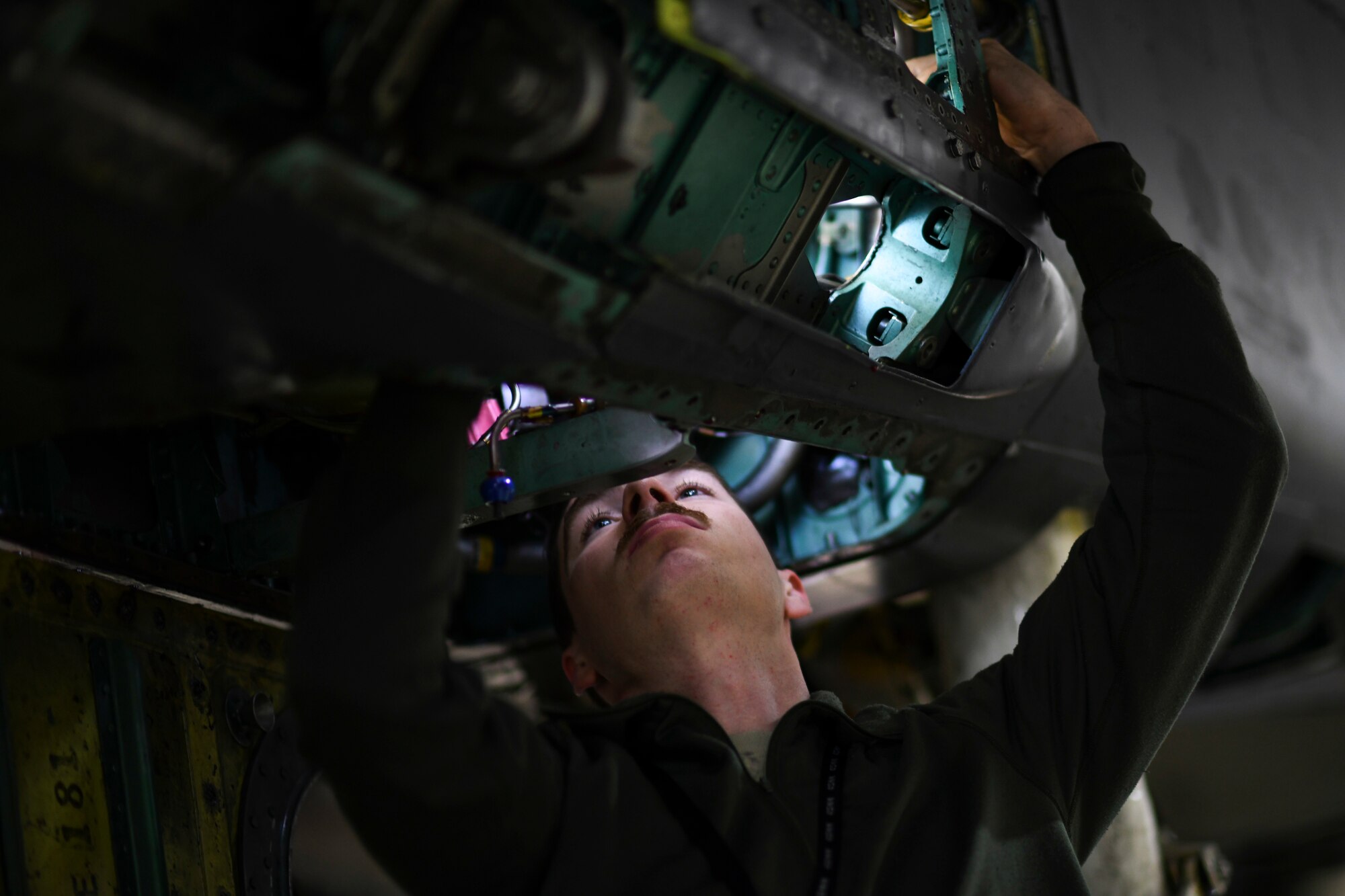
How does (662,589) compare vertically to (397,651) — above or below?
below

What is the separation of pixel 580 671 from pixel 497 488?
0.40 metres

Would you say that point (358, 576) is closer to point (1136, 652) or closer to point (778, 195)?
point (778, 195)

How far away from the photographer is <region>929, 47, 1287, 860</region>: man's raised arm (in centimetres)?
142

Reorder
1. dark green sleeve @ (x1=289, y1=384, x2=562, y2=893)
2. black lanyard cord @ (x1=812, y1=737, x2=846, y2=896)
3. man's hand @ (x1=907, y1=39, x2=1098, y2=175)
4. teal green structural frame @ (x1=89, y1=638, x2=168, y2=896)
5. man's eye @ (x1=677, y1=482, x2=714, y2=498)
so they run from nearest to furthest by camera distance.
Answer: dark green sleeve @ (x1=289, y1=384, x2=562, y2=893), black lanyard cord @ (x1=812, y1=737, x2=846, y2=896), teal green structural frame @ (x1=89, y1=638, x2=168, y2=896), man's hand @ (x1=907, y1=39, x2=1098, y2=175), man's eye @ (x1=677, y1=482, x2=714, y2=498)

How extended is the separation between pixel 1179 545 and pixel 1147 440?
146 millimetres

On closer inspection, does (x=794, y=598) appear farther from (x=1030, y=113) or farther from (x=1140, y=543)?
(x=1030, y=113)

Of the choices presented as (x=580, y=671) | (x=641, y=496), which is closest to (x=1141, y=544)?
(x=641, y=496)

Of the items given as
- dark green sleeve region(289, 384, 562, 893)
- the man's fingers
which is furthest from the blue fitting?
the man's fingers

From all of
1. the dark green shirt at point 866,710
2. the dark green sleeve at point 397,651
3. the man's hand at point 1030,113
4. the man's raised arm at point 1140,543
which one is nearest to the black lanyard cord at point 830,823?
the dark green shirt at point 866,710

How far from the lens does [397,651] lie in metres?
1.00

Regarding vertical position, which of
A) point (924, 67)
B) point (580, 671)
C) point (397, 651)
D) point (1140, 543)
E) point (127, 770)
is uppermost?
point (924, 67)

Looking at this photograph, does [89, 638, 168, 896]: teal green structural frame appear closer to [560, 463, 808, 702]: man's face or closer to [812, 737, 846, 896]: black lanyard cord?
[560, 463, 808, 702]: man's face

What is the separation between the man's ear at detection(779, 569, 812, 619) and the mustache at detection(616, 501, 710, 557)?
24cm

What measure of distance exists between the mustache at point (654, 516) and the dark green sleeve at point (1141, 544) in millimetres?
470
